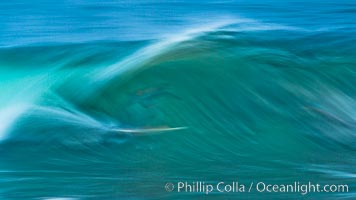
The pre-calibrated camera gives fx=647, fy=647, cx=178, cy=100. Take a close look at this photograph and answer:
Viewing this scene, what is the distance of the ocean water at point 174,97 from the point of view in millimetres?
1952

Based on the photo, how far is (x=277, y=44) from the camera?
1992mm

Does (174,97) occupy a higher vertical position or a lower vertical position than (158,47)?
lower

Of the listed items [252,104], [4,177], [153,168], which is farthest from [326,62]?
[4,177]

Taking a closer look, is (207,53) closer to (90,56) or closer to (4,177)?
(90,56)

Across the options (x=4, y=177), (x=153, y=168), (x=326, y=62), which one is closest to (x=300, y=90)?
(x=326, y=62)

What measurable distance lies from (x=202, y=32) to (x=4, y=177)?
75 centimetres

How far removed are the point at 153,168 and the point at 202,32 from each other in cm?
45

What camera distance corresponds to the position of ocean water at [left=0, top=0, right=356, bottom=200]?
1.95 m

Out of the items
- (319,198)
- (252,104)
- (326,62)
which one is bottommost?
(319,198)

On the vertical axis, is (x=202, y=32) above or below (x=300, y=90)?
above

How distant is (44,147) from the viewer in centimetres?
195

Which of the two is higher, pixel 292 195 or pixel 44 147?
pixel 44 147

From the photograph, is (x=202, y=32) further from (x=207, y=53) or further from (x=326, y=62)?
(x=326, y=62)

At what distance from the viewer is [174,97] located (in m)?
1.99
